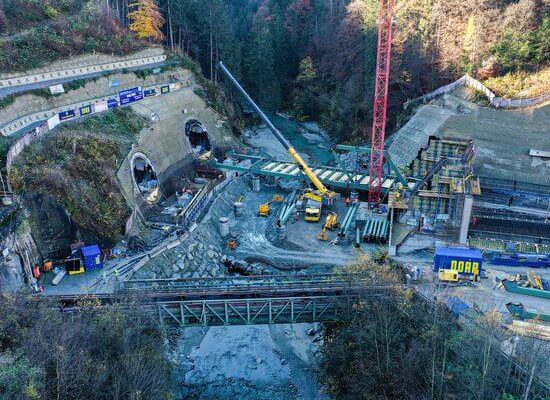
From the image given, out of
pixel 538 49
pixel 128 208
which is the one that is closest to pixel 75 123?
pixel 128 208

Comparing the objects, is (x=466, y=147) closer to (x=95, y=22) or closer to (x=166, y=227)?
(x=166, y=227)

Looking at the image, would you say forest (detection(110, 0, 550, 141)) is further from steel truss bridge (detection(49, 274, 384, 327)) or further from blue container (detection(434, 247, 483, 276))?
steel truss bridge (detection(49, 274, 384, 327))

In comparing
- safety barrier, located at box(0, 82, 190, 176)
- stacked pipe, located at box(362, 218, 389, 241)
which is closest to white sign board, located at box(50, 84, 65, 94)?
safety barrier, located at box(0, 82, 190, 176)

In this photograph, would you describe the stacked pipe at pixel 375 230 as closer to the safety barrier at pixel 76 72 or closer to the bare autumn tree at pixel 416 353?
the bare autumn tree at pixel 416 353

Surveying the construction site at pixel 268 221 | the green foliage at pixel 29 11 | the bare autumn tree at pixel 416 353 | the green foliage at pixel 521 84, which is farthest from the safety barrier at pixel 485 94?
the green foliage at pixel 29 11

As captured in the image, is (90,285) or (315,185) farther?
(315,185)

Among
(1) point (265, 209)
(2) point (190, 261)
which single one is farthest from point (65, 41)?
(2) point (190, 261)
